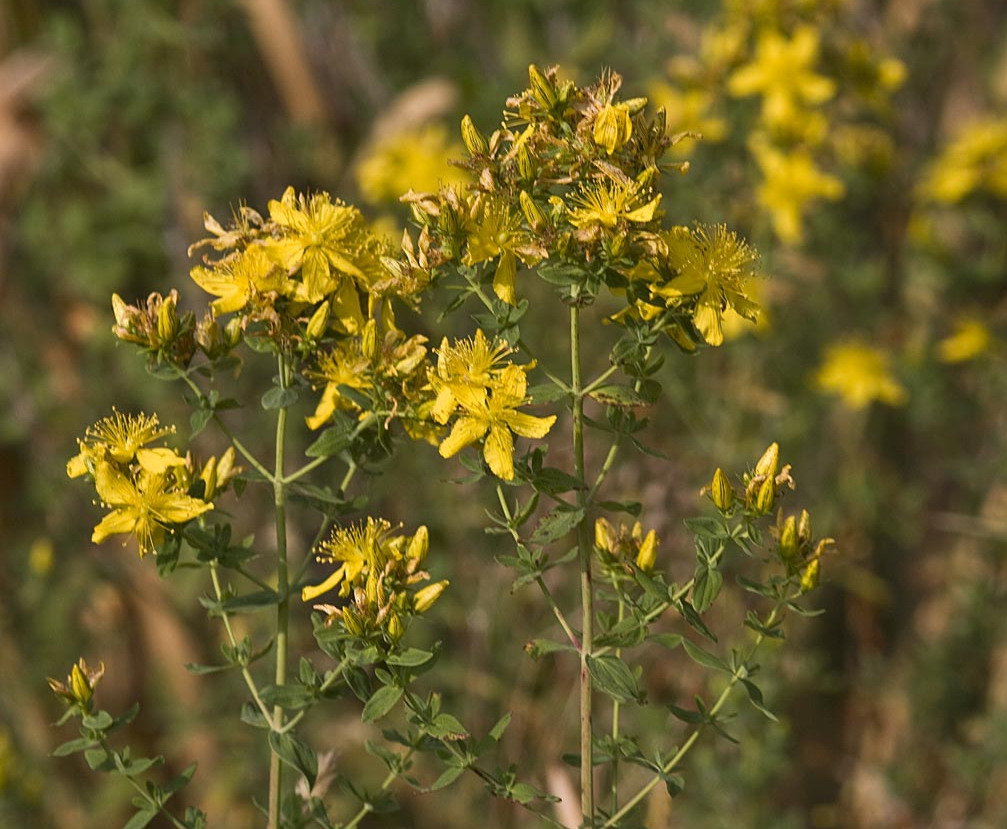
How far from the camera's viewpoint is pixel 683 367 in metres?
2.43

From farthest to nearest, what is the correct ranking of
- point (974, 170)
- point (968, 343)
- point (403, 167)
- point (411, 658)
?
point (403, 167)
point (974, 170)
point (968, 343)
point (411, 658)

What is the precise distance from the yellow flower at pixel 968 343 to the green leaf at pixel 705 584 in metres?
1.72

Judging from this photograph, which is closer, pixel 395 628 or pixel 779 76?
pixel 395 628

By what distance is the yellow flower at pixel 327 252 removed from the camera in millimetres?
1157

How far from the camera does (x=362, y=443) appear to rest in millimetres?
1221

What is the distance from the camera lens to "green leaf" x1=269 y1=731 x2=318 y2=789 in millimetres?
1110

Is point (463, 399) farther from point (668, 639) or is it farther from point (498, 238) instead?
point (668, 639)

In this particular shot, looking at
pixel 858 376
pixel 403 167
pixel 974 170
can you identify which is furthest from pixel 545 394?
pixel 974 170

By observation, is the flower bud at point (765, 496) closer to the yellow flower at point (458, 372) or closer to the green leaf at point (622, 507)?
the green leaf at point (622, 507)

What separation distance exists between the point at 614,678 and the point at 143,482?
1.53ft

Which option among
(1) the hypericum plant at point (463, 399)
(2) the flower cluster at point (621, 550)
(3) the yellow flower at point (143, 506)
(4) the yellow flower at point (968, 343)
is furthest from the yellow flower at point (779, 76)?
(3) the yellow flower at point (143, 506)

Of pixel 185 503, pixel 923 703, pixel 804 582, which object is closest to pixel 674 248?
pixel 804 582

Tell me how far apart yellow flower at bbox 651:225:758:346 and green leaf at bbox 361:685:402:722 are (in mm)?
425

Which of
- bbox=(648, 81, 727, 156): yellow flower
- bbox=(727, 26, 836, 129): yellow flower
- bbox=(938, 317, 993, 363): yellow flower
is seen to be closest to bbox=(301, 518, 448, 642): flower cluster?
bbox=(648, 81, 727, 156): yellow flower
